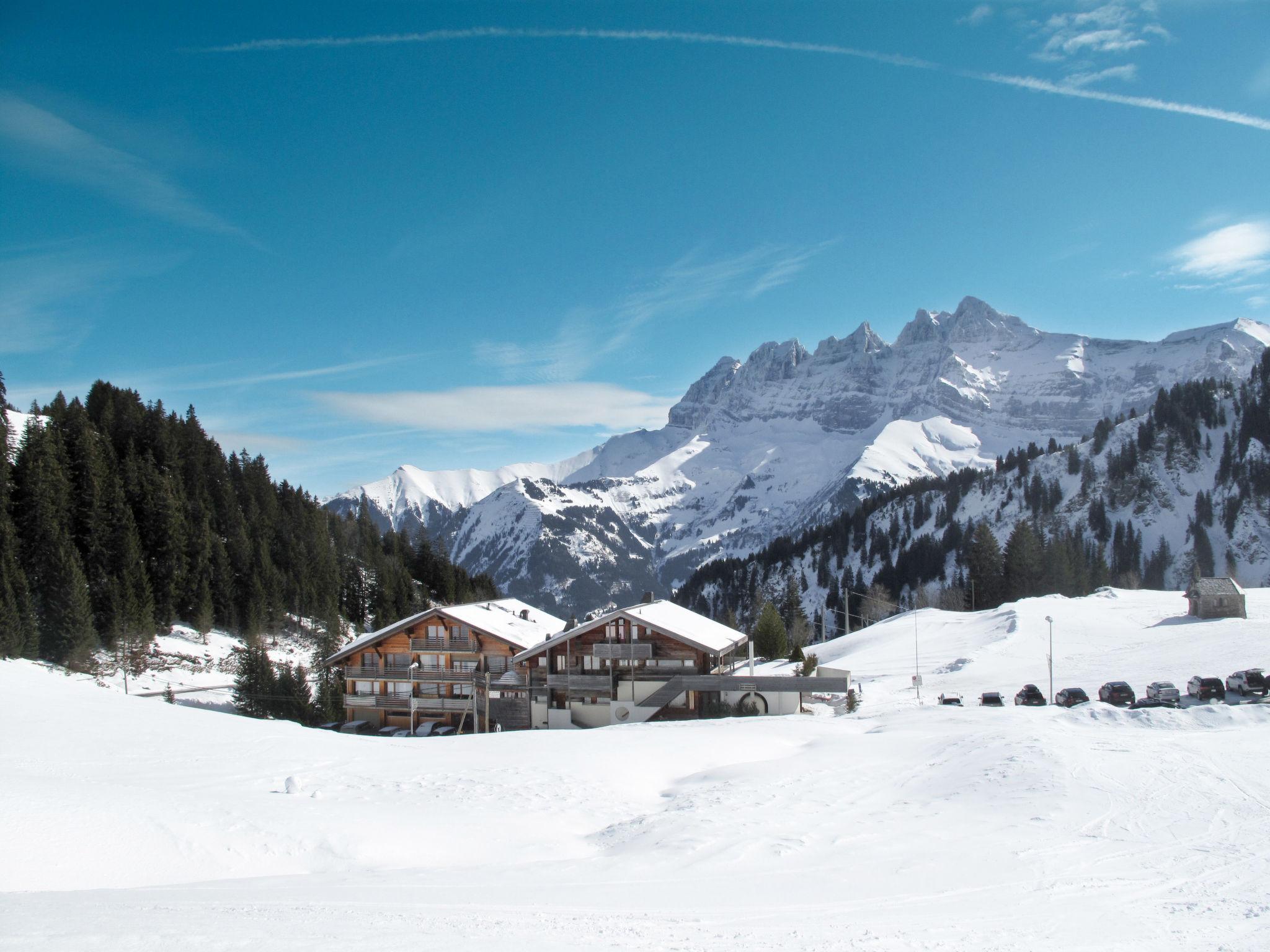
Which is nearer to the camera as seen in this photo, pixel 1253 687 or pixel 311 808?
pixel 311 808

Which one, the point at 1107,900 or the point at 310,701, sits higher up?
the point at 1107,900

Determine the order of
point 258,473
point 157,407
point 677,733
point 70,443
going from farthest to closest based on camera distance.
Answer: point 258,473
point 157,407
point 70,443
point 677,733

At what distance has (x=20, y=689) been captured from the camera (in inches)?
1131

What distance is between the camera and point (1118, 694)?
45.3 metres

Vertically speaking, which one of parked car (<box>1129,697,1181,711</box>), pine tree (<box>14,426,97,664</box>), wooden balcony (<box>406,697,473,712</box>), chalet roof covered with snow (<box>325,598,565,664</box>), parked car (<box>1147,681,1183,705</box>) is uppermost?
pine tree (<box>14,426,97,664</box>)

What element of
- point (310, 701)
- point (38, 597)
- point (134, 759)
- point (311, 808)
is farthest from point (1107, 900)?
point (38, 597)

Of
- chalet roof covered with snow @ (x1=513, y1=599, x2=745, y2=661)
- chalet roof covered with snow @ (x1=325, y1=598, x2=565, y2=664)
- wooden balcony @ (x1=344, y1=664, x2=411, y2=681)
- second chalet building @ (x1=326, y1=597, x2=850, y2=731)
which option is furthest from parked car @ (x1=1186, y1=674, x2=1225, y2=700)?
wooden balcony @ (x1=344, y1=664, x2=411, y2=681)

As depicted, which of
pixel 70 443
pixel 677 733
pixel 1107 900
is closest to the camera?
pixel 1107 900

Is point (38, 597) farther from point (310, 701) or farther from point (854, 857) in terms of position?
point (854, 857)

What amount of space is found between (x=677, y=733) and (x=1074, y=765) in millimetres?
16169

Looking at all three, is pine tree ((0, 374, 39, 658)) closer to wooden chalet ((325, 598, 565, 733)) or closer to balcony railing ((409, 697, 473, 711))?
wooden chalet ((325, 598, 565, 733))

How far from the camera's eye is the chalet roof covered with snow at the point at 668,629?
168ft

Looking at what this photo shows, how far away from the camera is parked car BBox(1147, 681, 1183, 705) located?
43719 millimetres

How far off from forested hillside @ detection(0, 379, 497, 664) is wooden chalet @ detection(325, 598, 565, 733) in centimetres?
1103
